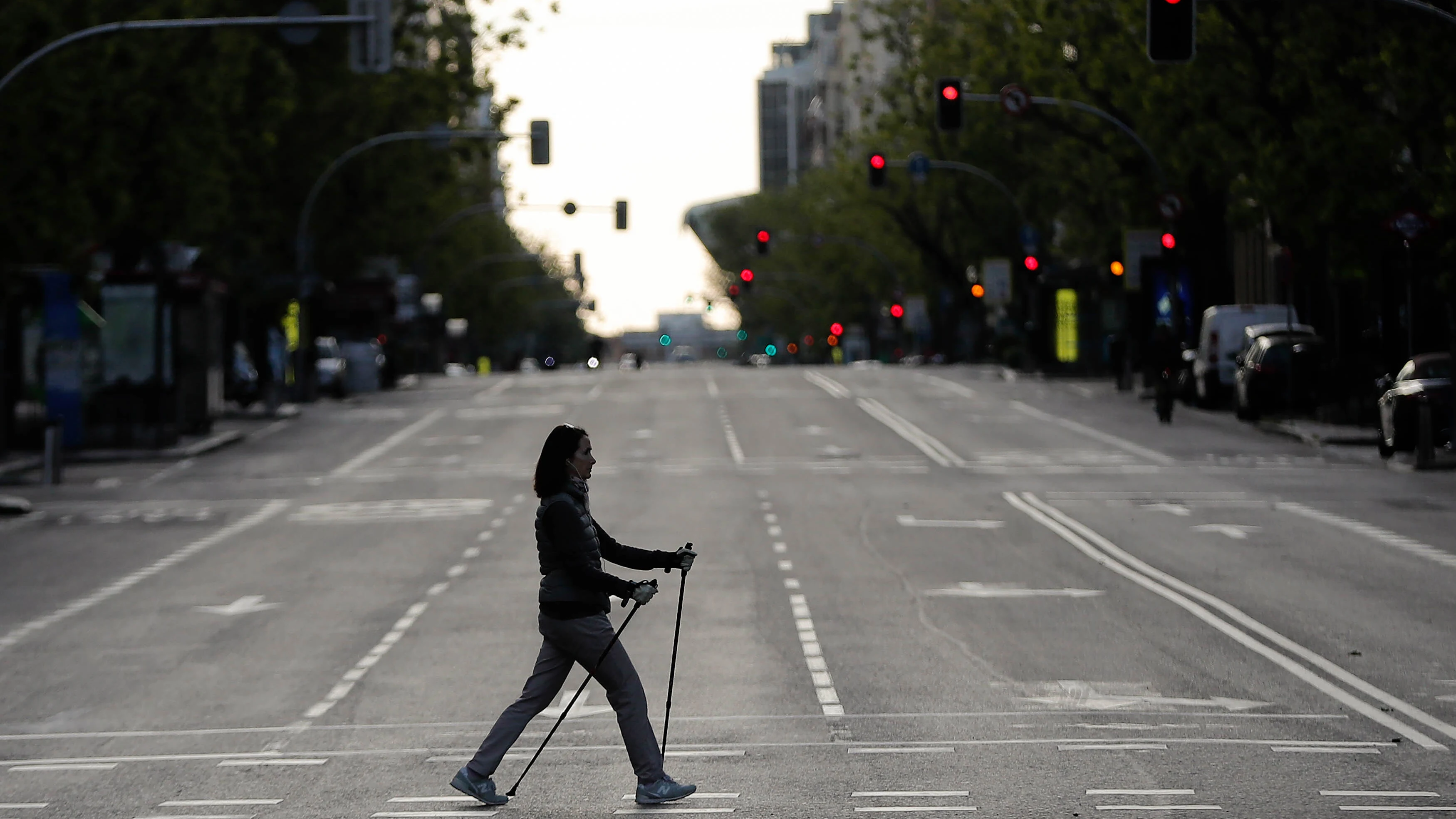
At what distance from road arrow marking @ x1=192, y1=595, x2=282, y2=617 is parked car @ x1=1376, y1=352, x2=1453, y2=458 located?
18.8 metres

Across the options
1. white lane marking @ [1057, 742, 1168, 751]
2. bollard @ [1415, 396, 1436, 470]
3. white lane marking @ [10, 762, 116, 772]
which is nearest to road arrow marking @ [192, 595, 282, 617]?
white lane marking @ [10, 762, 116, 772]

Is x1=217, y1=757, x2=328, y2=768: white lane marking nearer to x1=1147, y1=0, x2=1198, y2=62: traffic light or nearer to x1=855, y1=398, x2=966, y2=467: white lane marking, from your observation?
x1=1147, y1=0, x2=1198, y2=62: traffic light

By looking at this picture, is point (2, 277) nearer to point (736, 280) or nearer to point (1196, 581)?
point (1196, 581)

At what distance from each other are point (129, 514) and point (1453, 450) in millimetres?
18052

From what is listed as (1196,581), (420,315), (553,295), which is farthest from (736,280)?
(1196,581)

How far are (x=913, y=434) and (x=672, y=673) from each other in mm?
32455

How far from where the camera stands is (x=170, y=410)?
43.0 m

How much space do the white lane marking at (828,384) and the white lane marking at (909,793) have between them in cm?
4435

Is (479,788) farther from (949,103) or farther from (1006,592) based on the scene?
(949,103)

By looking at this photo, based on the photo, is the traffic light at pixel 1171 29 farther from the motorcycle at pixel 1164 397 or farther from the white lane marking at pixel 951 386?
the white lane marking at pixel 951 386

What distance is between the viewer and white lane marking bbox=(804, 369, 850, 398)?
56.5 m

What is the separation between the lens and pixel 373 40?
3053 centimetres

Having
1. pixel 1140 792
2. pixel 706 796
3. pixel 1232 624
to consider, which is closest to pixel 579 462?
pixel 706 796

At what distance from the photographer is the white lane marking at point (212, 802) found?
418 inches
